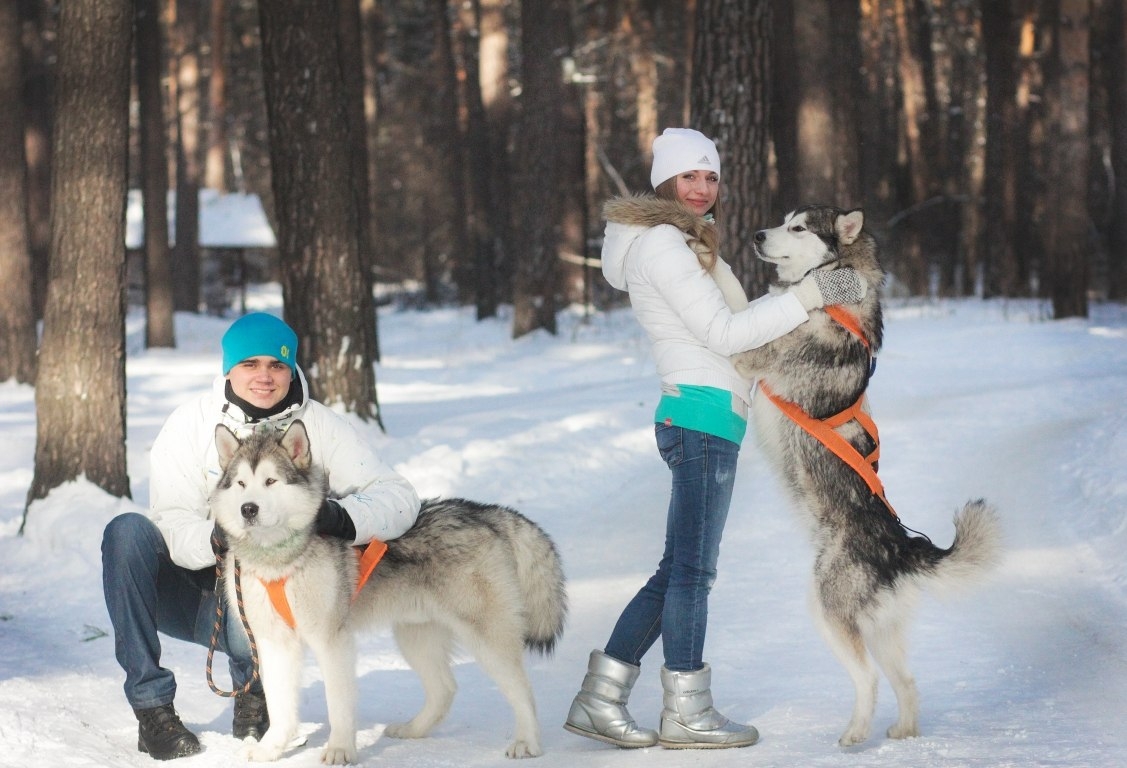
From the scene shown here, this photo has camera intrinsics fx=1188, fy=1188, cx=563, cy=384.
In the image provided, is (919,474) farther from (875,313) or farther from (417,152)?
(417,152)

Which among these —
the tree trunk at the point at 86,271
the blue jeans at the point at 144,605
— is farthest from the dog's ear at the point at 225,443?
the tree trunk at the point at 86,271

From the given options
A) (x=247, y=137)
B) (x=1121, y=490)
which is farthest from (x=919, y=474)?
(x=247, y=137)

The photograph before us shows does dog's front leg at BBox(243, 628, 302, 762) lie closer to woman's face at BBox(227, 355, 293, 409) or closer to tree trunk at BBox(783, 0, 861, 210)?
woman's face at BBox(227, 355, 293, 409)

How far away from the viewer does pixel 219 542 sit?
4383 millimetres

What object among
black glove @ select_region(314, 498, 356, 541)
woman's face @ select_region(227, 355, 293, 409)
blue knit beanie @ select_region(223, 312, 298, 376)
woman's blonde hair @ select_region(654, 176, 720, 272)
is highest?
woman's blonde hair @ select_region(654, 176, 720, 272)

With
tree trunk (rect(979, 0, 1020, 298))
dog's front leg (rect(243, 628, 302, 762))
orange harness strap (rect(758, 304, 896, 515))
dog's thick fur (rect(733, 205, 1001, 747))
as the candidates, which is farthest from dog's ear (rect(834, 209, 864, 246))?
tree trunk (rect(979, 0, 1020, 298))

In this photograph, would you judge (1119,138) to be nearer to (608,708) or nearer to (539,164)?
(539,164)

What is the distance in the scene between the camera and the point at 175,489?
15.0 feet

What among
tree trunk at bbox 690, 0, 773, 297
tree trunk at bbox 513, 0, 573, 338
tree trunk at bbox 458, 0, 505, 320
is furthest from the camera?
tree trunk at bbox 458, 0, 505, 320

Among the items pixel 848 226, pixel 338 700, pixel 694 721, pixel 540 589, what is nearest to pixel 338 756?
pixel 338 700

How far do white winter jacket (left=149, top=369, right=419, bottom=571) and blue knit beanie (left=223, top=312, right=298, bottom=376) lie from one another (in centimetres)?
20

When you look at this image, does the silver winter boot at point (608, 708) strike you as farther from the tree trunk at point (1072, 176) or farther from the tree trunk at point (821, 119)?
the tree trunk at point (1072, 176)

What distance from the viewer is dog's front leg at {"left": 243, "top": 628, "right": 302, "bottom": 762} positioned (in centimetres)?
428

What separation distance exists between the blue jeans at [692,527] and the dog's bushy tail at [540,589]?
425 mm
